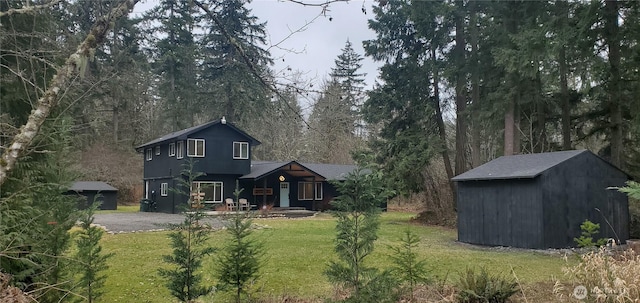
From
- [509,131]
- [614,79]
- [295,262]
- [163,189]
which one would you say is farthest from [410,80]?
[163,189]

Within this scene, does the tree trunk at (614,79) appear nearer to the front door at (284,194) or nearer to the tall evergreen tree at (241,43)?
the tall evergreen tree at (241,43)

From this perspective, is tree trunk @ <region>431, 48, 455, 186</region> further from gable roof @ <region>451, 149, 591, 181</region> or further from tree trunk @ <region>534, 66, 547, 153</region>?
gable roof @ <region>451, 149, 591, 181</region>

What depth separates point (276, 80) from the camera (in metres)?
4.22

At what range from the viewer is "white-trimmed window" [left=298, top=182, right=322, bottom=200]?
102 ft

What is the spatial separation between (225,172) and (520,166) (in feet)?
61.1

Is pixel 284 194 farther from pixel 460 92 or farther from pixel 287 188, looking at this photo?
pixel 460 92

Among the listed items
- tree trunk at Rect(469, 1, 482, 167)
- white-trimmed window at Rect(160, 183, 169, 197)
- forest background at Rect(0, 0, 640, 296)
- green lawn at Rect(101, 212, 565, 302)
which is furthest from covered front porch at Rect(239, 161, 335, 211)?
green lawn at Rect(101, 212, 565, 302)

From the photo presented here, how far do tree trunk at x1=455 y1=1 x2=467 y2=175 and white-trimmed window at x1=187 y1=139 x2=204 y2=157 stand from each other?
47.0 ft

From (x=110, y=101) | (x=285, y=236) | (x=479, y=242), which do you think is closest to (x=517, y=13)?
(x=479, y=242)

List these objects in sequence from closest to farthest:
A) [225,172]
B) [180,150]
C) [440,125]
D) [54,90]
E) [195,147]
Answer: [54,90], [440,125], [195,147], [180,150], [225,172]

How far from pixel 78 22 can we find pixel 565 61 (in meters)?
13.9

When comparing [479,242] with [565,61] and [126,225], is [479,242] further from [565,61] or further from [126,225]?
[126,225]

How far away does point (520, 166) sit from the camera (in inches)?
530

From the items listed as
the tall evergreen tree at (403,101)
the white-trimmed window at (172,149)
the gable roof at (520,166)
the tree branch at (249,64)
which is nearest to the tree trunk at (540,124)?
the gable roof at (520,166)
